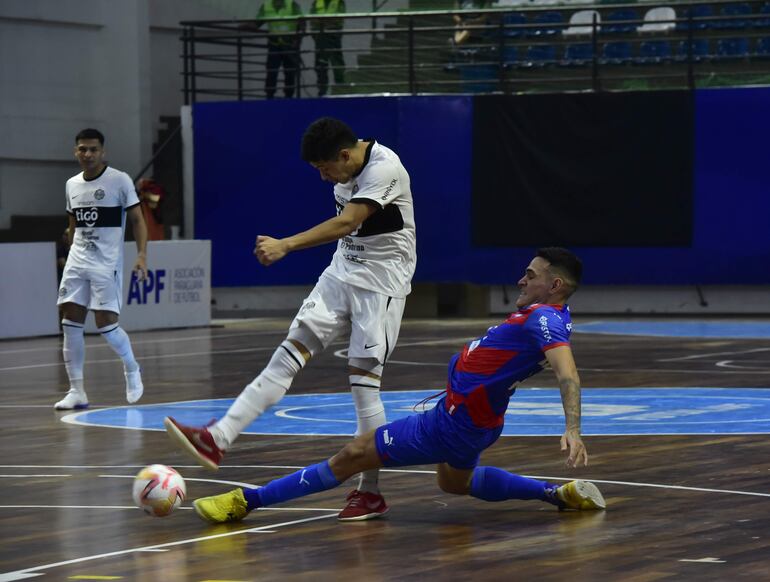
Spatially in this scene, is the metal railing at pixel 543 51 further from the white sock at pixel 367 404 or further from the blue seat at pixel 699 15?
the white sock at pixel 367 404

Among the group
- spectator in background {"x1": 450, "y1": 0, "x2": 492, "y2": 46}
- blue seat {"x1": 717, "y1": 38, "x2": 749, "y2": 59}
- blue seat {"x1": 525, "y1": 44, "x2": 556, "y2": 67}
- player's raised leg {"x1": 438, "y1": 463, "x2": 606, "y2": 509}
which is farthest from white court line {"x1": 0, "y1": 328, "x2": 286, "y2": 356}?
player's raised leg {"x1": 438, "y1": 463, "x2": 606, "y2": 509}

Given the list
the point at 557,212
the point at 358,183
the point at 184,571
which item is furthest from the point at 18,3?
the point at 184,571

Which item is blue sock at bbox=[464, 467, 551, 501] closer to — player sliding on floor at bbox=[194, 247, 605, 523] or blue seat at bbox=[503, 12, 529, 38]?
player sliding on floor at bbox=[194, 247, 605, 523]

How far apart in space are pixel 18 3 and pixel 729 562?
23.5 meters

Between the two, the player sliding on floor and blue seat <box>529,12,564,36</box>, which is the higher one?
blue seat <box>529,12,564,36</box>

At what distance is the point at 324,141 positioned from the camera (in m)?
7.54

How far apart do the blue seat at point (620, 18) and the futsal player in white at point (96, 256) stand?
1474 cm

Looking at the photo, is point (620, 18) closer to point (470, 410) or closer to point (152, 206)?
point (152, 206)

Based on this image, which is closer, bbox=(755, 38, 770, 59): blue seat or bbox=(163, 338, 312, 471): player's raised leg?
bbox=(163, 338, 312, 471): player's raised leg

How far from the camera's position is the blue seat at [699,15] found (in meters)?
25.4

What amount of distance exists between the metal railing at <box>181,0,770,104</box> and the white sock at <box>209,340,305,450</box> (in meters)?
17.9

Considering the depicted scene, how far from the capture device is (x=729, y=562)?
20.2 ft

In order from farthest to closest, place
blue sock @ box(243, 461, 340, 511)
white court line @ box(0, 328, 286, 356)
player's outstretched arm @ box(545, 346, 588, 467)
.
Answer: white court line @ box(0, 328, 286, 356)
blue sock @ box(243, 461, 340, 511)
player's outstretched arm @ box(545, 346, 588, 467)

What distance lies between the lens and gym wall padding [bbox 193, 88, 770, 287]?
24.7 m
